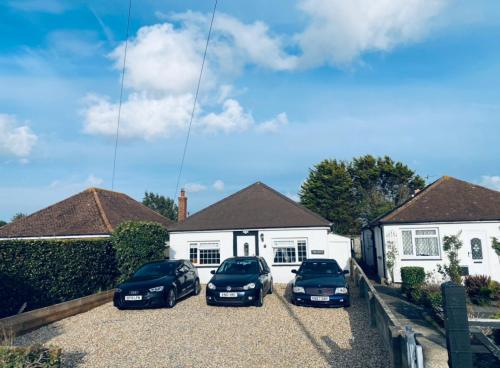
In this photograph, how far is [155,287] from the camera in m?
11.4

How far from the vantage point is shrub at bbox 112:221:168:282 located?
14.8m

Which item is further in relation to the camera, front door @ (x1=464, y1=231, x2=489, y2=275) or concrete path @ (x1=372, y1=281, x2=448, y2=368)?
front door @ (x1=464, y1=231, x2=489, y2=275)

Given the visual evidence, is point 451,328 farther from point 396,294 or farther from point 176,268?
point 396,294

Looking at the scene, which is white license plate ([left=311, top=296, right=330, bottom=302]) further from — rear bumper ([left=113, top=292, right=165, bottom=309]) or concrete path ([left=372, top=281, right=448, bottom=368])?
rear bumper ([left=113, top=292, right=165, bottom=309])

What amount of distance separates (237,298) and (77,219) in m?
14.9

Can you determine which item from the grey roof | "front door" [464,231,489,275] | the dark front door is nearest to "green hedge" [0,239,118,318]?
the grey roof

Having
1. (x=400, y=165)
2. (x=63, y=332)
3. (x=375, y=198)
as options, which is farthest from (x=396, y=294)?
(x=400, y=165)

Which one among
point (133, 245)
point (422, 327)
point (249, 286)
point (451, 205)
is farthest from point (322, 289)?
point (451, 205)

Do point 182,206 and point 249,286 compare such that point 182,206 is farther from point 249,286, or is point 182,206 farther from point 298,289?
point 298,289

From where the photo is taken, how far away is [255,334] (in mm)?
8406

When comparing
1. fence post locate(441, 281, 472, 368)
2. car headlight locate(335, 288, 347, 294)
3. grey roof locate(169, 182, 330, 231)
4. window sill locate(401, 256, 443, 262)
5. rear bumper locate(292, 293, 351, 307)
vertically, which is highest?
grey roof locate(169, 182, 330, 231)

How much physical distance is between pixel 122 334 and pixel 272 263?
1022 centimetres

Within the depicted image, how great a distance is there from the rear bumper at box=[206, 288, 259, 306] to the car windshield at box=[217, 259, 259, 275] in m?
1.28

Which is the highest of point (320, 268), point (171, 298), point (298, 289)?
point (320, 268)
